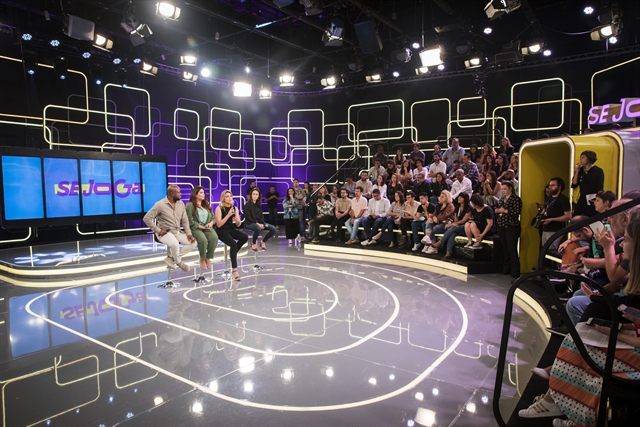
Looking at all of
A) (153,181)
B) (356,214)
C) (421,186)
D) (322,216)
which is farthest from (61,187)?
(421,186)

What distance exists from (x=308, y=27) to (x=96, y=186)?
7247mm

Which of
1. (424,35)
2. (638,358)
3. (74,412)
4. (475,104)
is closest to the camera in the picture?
(638,358)

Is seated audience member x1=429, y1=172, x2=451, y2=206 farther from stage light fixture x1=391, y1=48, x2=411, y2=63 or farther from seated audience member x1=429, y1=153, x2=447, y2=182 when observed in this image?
stage light fixture x1=391, y1=48, x2=411, y2=63

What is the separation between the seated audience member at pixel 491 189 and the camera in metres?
7.96

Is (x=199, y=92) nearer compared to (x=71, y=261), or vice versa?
(x=71, y=261)

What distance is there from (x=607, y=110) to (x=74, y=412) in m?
10.3

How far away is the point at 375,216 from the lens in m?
9.44

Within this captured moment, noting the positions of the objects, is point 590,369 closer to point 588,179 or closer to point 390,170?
point 588,179

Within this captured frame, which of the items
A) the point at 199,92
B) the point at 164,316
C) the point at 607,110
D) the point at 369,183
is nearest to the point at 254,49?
the point at 199,92

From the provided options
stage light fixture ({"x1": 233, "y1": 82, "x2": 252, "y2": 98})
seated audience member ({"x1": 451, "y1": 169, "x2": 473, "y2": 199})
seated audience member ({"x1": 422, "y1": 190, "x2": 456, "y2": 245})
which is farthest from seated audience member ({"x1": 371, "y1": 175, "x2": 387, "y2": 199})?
stage light fixture ({"x1": 233, "y1": 82, "x2": 252, "y2": 98})

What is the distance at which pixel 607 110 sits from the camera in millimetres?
8930

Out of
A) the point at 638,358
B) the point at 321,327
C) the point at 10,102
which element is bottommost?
the point at 321,327

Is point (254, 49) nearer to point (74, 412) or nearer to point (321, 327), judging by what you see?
point (321, 327)

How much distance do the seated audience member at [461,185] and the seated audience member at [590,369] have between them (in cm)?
657
